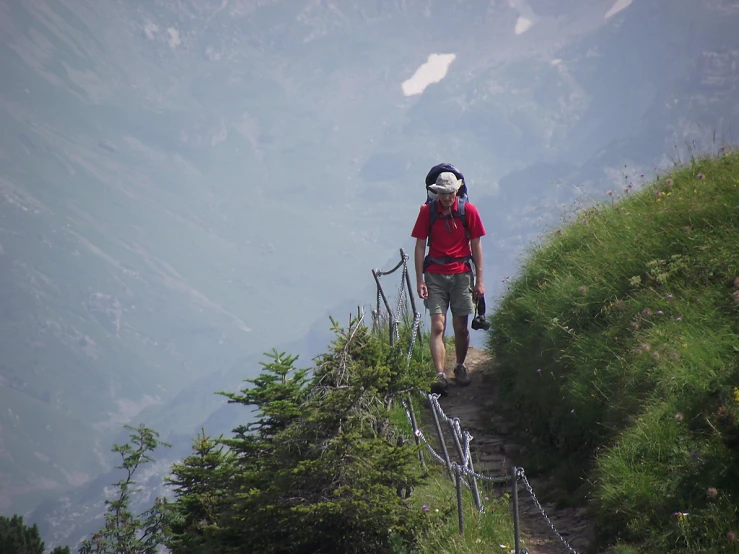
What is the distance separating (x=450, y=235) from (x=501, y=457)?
8.49 ft

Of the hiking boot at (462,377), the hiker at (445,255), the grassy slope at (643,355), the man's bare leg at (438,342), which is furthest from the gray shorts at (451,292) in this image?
the hiking boot at (462,377)

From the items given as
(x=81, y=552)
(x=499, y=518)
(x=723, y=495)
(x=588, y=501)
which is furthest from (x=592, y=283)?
(x=81, y=552)

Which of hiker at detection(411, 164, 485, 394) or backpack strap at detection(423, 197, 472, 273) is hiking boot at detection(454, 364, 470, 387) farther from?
backpack strap at detection(423, 197, 472, 273)

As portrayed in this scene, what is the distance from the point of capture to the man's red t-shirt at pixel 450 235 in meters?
8.59

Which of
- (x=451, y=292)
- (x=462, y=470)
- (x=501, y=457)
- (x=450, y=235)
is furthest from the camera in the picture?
(x=451, y=292)

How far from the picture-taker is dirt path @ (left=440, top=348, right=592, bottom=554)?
5.99 meters

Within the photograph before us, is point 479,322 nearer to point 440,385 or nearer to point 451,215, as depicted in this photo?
point 440,385

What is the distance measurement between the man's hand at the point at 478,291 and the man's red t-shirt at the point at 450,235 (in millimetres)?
252

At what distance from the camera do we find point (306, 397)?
6668 mm

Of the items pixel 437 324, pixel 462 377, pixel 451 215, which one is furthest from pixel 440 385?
pixel 451 215

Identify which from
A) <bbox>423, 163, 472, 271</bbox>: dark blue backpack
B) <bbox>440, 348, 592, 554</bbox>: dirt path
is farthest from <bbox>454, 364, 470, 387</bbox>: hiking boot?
<bbox>423, 163, 472, 271</bbox>: dark blue backpack

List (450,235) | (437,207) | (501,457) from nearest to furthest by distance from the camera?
1. (501,457)
2. (437,207)
3. (450,235)

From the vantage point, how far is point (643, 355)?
6312 millimetres

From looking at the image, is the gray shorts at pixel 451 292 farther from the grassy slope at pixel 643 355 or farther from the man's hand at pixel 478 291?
the grassy slope at pixel 643 355
